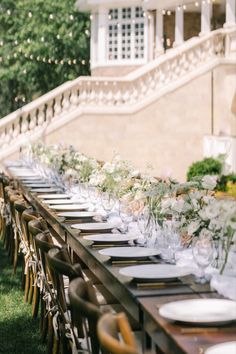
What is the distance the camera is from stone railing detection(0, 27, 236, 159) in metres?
19.9

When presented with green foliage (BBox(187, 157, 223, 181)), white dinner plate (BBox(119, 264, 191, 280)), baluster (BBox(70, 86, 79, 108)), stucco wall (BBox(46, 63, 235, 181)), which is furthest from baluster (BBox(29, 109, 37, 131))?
white dinner plate (BBox(119, 264, 191, 280))

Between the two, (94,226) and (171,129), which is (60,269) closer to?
(94,226)

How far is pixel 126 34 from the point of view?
2819 centimetres

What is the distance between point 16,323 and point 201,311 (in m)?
4.06

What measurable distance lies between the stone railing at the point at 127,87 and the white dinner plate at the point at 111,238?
13.6 metres

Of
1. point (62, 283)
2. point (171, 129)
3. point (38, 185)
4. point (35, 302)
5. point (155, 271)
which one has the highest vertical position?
point (155, 271)

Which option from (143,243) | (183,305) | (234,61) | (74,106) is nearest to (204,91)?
(234,61)

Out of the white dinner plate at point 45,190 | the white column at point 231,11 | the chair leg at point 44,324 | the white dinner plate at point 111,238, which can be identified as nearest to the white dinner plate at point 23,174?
the white dinner plate at point 45,190

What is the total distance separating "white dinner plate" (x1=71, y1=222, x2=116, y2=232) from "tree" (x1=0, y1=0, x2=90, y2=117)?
2255 cm

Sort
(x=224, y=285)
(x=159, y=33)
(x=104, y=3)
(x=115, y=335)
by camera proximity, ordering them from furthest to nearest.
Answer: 1. (x=104, y=3)
2. (x=159, y=33)
3. (x=224, y=285)
4. (x=115, y=335)

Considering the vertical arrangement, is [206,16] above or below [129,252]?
above

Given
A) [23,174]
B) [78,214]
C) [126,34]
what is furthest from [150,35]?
[78,214]

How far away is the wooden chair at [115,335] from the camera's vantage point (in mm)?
2857

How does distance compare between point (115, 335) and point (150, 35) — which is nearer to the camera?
point (115, 335)
